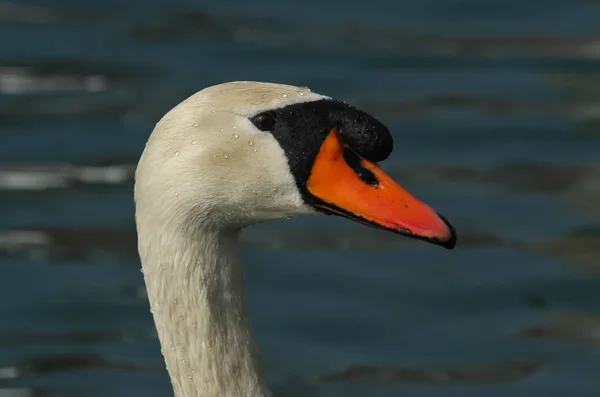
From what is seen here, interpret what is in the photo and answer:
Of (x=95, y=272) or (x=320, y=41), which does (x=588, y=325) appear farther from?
(x=320, y=41)

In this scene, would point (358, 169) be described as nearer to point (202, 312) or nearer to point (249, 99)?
point (249, 99)

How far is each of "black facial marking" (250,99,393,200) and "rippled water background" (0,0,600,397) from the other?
2870 millimetres

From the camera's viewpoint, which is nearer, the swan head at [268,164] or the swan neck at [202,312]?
the swan head at [268,164]

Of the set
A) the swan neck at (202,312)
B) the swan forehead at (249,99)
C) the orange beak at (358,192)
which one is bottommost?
the swan neck at (202,312)

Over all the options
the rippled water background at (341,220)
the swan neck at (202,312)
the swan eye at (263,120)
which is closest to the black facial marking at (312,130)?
the swan eye at (263,120)

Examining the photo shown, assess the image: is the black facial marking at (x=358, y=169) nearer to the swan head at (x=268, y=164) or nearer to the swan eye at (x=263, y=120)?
the swan head at (x=268, y=164)

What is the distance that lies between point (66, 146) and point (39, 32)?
187 cm

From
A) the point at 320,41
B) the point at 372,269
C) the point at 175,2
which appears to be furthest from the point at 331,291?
the point at 175,2

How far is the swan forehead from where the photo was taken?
487 cm

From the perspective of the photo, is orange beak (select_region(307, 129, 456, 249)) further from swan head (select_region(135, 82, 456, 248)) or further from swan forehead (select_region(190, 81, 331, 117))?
swan forehead (select_region(190, 81, 331, 117))

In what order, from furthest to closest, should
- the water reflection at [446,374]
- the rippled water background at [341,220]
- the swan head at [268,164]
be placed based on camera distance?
the rippled water background at [341,220] < the water reflection at [446,374] < the swan head at [268,164]

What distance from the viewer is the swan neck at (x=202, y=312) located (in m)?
4.95

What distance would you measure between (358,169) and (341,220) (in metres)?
4.20

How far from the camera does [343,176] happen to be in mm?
4914
